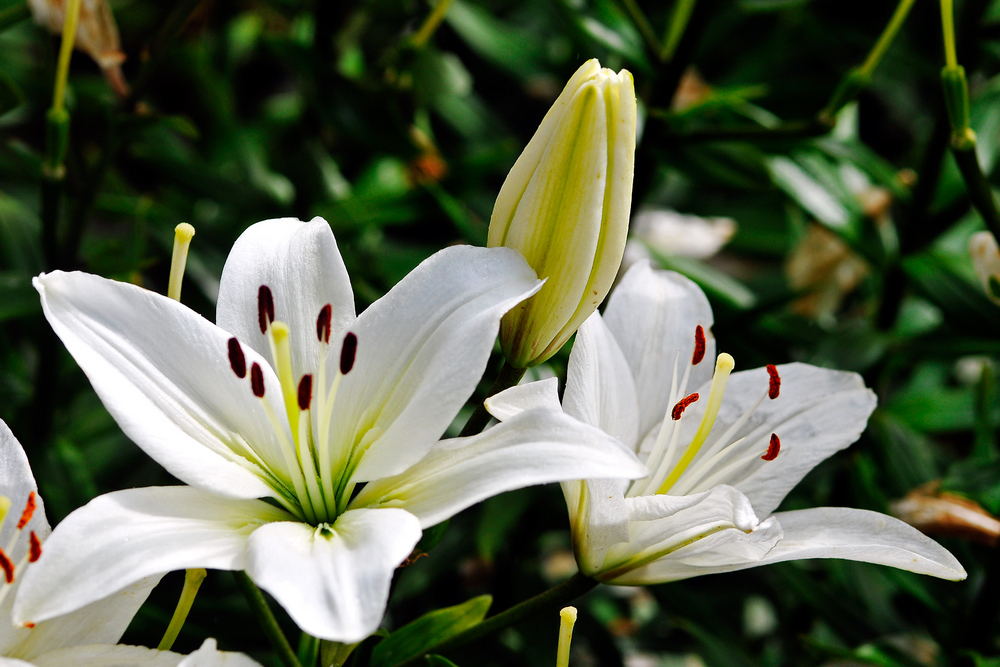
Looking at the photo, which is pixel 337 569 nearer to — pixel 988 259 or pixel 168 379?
pixel 168 379

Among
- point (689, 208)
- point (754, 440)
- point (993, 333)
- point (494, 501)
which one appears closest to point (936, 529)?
point (754, 440)

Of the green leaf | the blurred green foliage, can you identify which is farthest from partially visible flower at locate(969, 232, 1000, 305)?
the green leaf

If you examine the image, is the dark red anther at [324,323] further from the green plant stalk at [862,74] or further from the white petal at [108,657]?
the green plant stalk at [862,74]

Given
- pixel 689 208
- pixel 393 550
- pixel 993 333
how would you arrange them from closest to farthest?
pixel 393 550 < pixel 993 333 < pixel 689 208

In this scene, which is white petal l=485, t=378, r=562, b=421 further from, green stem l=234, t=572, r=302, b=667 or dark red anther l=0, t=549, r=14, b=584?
dark red anther l=0, t=549, r=14, b=584

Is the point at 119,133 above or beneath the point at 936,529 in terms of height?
above

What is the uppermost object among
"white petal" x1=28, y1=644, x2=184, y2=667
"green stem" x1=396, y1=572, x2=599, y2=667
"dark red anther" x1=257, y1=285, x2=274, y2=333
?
"dark red anther" x1=257, y1=285, x2=274, y2=333

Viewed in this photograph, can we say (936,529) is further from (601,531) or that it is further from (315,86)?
(315,86)
